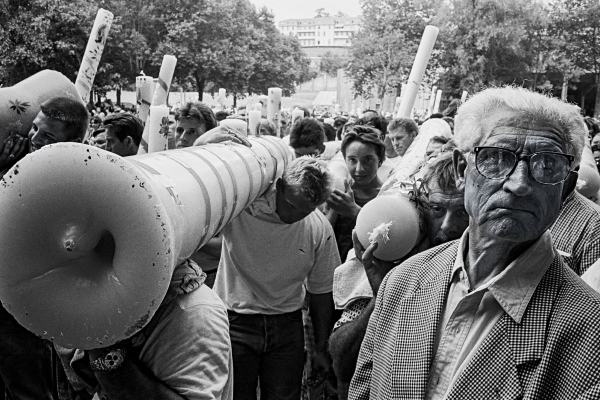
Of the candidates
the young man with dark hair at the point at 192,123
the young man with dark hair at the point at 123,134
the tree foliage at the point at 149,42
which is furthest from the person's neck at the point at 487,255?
the tree foliage at the point at 149,42

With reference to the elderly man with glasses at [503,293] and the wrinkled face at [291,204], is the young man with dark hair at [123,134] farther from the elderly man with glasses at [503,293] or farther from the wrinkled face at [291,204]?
the elderly man with glasses at [503,293]

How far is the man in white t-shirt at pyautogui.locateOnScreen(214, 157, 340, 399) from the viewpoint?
3572 millimetres

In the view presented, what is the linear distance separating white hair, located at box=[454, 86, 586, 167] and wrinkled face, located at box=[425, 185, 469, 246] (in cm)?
45

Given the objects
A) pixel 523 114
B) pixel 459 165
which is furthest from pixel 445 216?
pixel 523 114

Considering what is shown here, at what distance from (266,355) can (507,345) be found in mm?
2238

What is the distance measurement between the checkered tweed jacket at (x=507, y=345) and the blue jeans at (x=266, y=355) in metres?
1.71

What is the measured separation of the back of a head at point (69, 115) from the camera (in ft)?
8.75

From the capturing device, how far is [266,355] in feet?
12.1

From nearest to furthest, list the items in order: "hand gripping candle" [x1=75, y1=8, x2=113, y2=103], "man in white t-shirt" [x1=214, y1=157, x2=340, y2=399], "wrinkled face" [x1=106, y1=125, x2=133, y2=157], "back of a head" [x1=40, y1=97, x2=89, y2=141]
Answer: "back of a head" [x1=40, y1=97, x2=89, y2=141] < "man in white t-shirt" [x1=214, y1=157, x2=340, y2=399] < "hand gripping candle" [x1=75, y1=8, x2=113, y2=103] < "wrinkled face" [x1=106, y1=125, x2=133, y2=157]

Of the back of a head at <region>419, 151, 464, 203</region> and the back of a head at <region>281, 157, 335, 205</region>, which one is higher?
the back of a head at <region>419, 151, 464, 203</region>

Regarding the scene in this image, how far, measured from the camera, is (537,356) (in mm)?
1574

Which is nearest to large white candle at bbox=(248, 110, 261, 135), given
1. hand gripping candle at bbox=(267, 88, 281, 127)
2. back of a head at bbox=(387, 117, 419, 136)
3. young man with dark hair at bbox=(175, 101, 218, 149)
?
hand gripping candle at bbox=(267, 88, 281, 127)

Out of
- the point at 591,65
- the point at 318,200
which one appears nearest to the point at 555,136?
the point at 318,200

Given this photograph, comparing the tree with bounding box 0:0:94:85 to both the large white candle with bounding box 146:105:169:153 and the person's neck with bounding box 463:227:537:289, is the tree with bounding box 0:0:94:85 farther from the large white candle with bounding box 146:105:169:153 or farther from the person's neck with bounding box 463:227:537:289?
the person's neck with bounding box 463:227:537:289
